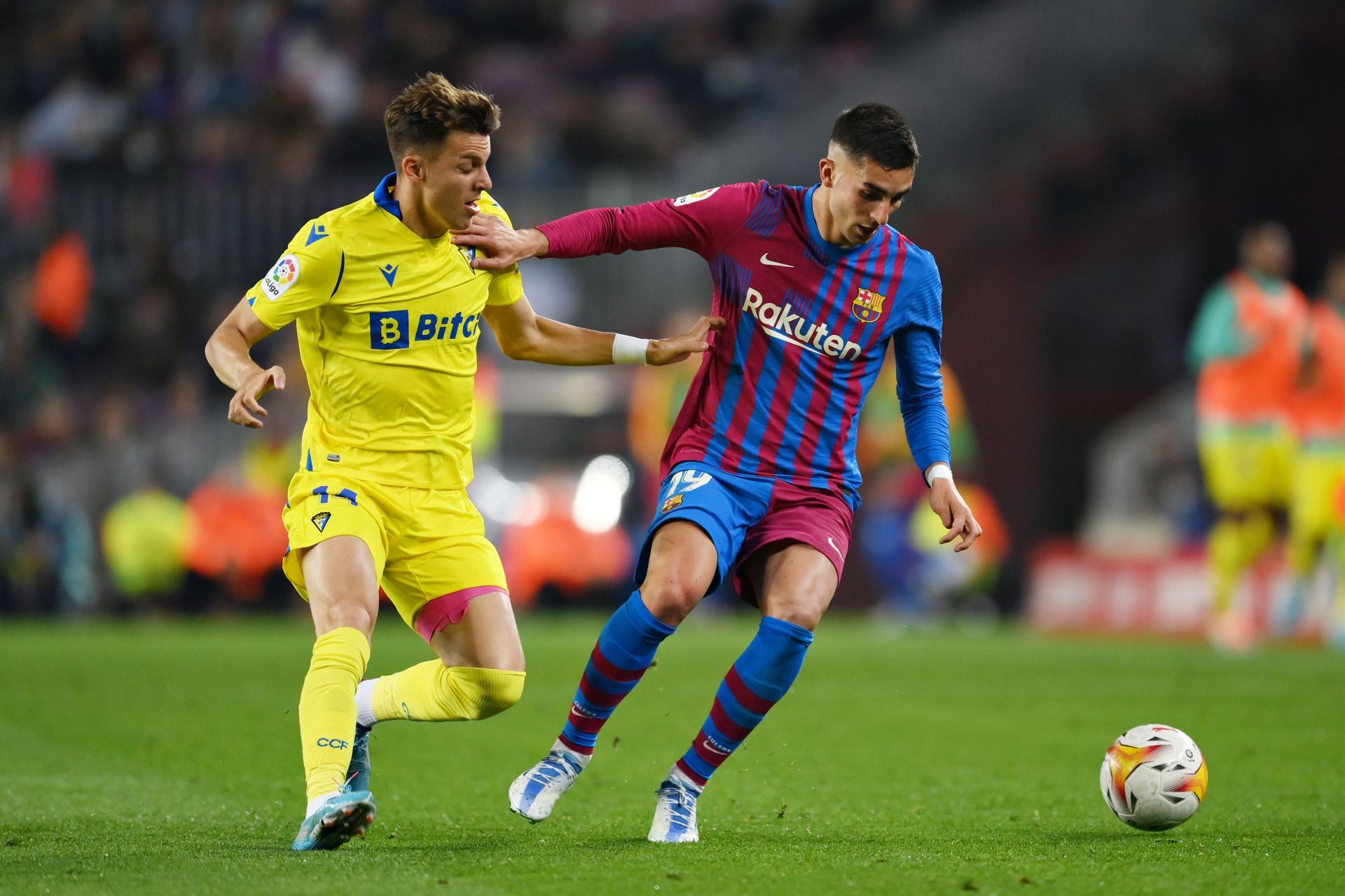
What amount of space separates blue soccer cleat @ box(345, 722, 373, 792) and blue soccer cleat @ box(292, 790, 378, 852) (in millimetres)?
824

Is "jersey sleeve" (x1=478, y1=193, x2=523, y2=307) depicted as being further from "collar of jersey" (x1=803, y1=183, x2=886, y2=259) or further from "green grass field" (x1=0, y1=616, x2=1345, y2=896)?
"green grass field" (x1=0, y1=616, x2=1345, y2=896)

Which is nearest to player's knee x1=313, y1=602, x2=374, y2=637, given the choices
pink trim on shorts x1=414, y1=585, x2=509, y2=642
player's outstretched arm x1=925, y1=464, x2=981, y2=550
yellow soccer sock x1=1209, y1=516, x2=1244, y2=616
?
pink trim on shorts x1=414, y1=585, x2=509, y2=642

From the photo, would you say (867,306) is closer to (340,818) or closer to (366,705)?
(366,705)

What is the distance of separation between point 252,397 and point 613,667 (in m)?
1.30

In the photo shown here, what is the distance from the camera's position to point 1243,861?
4.69 metres

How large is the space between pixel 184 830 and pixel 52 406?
12.4 m

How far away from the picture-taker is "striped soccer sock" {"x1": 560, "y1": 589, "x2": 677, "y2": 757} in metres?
5.10

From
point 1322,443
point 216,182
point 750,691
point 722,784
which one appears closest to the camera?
point 750,691

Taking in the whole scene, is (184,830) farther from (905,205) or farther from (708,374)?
(905,205)

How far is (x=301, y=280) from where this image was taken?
5.01m

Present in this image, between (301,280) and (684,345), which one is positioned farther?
(684,345)

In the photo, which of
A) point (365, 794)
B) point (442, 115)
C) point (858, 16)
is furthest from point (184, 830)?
point (858, 16)

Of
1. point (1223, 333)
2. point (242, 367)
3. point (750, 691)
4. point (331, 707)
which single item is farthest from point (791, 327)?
point (1223, 333)

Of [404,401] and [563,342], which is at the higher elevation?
[563,342]
